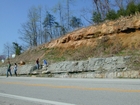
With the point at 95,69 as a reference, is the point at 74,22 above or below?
above

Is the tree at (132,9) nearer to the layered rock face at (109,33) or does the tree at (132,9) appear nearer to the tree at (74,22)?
the layered rock face at (109,33)

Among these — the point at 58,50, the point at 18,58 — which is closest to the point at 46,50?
the point at 58,50

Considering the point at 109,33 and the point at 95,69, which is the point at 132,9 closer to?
the point at 109,33

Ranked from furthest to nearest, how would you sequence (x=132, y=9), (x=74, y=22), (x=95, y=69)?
(x=74, y=22) → (x=132, y=9) → (x=95, y=69)

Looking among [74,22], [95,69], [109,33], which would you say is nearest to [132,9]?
[109,33]

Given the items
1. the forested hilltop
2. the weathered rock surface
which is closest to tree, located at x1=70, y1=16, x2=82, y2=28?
the forested hilltop

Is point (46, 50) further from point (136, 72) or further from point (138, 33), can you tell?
point (136, 72)

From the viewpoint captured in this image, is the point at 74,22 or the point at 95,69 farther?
the point at 74,22

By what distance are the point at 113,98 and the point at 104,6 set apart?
1258 inches

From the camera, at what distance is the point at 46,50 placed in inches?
1202

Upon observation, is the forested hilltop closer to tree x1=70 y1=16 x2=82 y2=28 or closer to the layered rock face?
the layered rock face

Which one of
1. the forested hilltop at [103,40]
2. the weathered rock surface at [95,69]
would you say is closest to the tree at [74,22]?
the forested hilltop at [103,40]

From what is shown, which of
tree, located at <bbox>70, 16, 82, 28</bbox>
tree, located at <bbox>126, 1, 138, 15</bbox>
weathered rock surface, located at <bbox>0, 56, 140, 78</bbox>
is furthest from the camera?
tree, located at <bbox>70, 16, 82, 28</bbox>

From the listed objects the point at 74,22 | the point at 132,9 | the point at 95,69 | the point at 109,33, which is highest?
the point at 74,22
